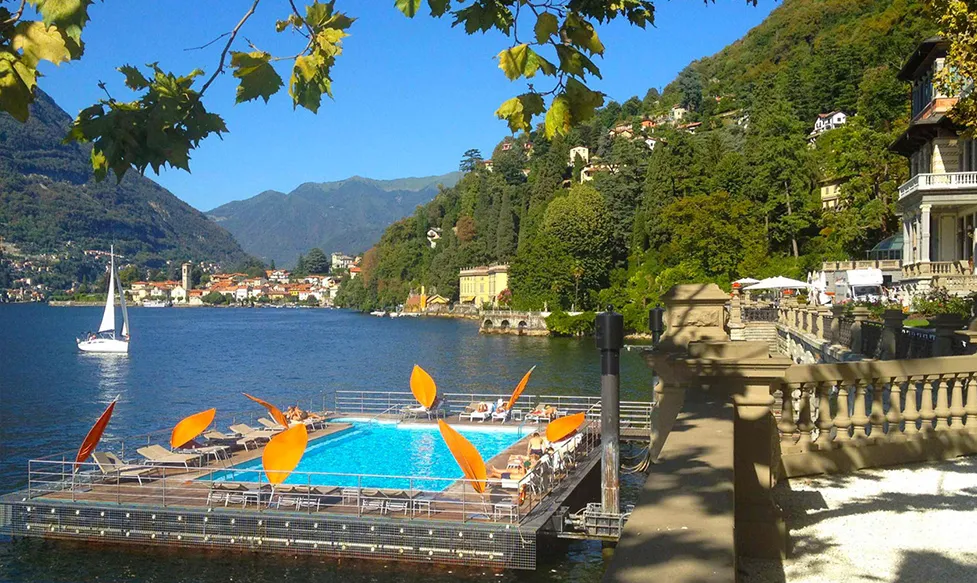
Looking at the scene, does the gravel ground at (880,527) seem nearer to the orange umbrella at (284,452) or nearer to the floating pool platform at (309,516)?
the floating pool platform at (309,516)

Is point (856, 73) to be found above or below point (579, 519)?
above

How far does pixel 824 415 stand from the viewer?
23.1 ft

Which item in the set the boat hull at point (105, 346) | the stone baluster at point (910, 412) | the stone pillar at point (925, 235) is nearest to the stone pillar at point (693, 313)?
the stone baluster at point (910, 412)

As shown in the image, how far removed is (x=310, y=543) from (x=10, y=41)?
1394 cm

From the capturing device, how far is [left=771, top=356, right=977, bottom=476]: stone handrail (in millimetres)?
6949

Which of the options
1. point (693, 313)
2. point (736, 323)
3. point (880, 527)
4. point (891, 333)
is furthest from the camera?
point (736, 323)

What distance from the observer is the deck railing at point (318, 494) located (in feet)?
50.1

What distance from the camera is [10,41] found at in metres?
2.66

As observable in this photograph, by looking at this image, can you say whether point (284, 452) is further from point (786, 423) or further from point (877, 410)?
point (877, 410)

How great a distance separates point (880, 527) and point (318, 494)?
11912 millimetres

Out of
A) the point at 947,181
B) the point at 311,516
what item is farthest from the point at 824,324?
the point at 311,516

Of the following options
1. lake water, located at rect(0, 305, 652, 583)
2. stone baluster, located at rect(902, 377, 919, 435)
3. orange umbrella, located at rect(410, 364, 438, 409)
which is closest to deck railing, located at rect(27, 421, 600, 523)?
lake water, located at rect(0, 305, 652, 583)

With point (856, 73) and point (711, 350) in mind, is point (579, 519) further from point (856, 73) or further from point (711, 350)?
point (856, 73)

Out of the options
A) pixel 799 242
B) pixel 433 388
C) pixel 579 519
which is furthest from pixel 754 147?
pixel 579 519
